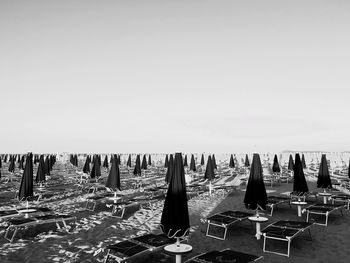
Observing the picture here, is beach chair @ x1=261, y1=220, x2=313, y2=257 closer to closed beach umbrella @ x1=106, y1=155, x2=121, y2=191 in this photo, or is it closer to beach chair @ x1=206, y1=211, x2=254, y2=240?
beach chair @ x1=206, y1=211, x2=254, y2=240

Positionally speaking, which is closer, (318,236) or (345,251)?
(345,251)

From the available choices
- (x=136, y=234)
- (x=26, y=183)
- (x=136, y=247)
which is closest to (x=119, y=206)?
(x=136, y=234)

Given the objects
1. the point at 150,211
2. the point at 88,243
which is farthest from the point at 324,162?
the point at 88,243

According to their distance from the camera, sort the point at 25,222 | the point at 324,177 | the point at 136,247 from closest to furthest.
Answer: the point at 136,247, the point at 25,222, the point at 324,177

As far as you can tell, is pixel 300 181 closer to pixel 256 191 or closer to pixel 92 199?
pixel 256 191

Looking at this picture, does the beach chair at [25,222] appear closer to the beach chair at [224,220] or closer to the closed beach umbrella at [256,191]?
the beach chair at [224,220]

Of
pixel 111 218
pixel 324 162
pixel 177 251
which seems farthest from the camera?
pixel 324 162

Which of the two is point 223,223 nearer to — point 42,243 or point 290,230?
point 290,230
